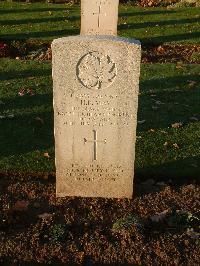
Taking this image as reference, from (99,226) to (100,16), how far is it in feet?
23.7

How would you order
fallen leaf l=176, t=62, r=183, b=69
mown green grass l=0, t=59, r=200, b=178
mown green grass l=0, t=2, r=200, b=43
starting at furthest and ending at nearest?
mown green grass l=0, t=2, r=200, b=43
fallen leaf l=176, t=62, r=183, b=69
mown green grass l=0, t=59, r=200, b=178

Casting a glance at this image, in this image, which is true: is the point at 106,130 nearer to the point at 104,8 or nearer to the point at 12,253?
the point at 12,253

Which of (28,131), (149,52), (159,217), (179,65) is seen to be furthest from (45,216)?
(149,52)

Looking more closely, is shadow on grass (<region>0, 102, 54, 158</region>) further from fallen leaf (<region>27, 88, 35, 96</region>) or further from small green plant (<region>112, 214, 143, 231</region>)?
small green plant (<region>112, 214, 143, 231</region>)

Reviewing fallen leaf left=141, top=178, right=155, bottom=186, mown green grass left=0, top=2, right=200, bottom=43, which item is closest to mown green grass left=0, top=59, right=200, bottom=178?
fallen leaf left=141, top=178, right=155, bottom=186

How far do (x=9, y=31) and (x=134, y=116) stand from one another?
10007 millimetres

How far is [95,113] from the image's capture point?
559 centimetres

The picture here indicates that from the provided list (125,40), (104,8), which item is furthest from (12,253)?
(104,8)

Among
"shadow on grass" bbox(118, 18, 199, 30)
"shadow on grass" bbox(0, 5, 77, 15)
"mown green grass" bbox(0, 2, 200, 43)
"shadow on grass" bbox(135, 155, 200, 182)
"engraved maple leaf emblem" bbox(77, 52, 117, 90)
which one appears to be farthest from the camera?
"shadow on grass" bbox(0, 5, 77, 15)

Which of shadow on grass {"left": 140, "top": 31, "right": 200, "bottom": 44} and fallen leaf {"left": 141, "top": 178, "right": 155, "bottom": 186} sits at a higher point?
shadow on grass {"left": 140, "top": 31, "right": 200, "bottom": 44}

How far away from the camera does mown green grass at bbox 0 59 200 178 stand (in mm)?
7000

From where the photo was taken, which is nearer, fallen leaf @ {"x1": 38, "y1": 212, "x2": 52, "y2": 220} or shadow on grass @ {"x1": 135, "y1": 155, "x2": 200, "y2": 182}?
fallen leaf @ {"x1": 38, "y1": 212, "x2": 52, "y2": 220}

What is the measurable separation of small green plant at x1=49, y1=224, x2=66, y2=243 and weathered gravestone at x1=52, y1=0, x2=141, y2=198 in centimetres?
70

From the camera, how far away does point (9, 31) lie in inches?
572
